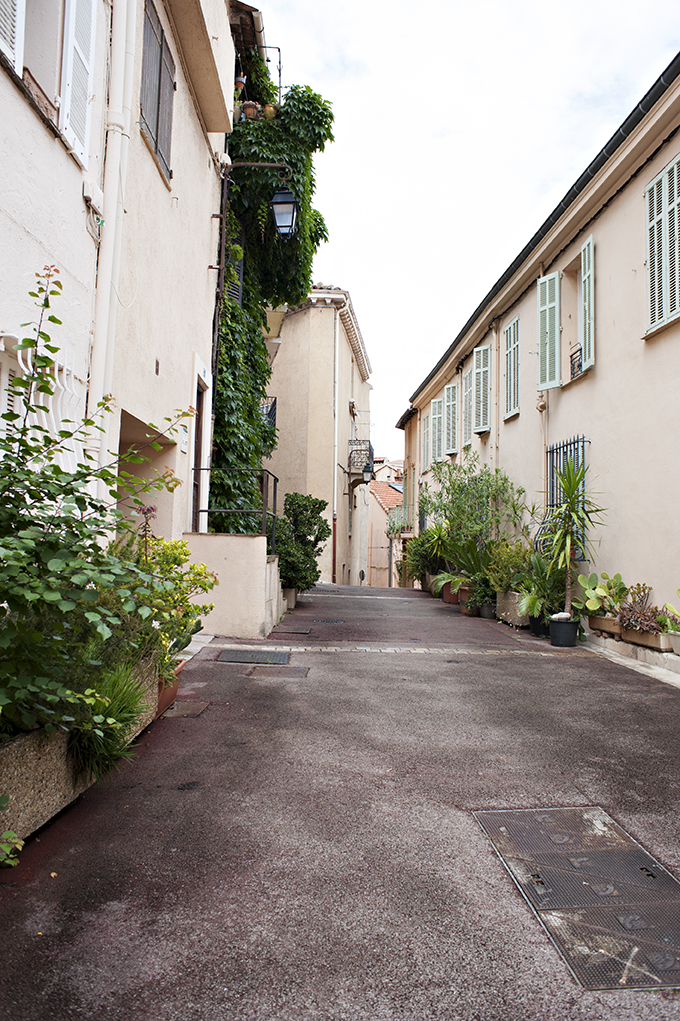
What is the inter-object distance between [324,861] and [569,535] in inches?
257

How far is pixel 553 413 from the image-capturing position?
408 inches

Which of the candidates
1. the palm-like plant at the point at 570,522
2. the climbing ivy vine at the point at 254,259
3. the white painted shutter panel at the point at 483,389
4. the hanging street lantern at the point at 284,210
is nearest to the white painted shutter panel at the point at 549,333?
the palm-like plant at the point at 570,522

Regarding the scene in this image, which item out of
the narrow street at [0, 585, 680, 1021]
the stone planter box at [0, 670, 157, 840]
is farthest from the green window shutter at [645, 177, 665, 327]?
the stone planter box at [0, 670, 157, 840]

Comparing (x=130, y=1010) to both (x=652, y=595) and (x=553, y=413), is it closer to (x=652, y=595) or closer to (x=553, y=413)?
(x=652, y=595)

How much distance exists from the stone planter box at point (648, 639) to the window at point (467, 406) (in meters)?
8.57

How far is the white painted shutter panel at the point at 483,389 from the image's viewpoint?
555 inches

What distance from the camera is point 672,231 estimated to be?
23.5 ft

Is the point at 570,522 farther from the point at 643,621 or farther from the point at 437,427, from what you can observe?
the point at 437,427

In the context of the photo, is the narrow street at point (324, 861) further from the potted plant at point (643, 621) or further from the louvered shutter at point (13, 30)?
the louvered shutter at point (13, 30)

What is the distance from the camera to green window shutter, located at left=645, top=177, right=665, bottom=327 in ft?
23.7

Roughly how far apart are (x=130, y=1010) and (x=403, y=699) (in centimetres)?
356

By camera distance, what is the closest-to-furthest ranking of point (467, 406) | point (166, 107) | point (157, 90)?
point (157, 90)
point (166, 107)
point (467, 406)

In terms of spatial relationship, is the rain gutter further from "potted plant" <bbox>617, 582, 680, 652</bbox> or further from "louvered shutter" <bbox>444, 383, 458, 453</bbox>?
"potted plant" <bbox>617, 582, 680, 652</bbox>

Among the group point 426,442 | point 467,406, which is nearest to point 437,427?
point 426,442
